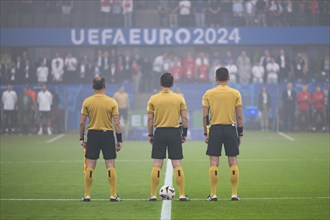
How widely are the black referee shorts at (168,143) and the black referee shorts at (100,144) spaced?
2.26ft

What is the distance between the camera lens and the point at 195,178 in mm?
18531

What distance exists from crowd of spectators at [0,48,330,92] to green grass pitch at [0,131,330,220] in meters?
9.44

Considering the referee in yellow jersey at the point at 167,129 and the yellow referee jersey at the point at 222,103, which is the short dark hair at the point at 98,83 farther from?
the yellow referee jersey at the point at 222,103

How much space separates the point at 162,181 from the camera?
17.8m

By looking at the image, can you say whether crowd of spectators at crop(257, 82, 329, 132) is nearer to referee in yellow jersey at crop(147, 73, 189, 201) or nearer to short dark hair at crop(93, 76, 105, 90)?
referee in yellow jersey at crop(147, 73, 189, 201)

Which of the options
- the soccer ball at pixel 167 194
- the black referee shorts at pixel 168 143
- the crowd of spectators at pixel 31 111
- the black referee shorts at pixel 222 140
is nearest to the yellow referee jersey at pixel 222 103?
the black referee shorts at pixel 222 140

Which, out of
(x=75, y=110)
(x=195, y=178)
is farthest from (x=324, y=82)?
(x=195, y=178)

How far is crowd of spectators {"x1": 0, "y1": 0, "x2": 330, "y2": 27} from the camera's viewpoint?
40.0 metres

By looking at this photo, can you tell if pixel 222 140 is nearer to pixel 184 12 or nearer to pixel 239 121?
pixel 239 121

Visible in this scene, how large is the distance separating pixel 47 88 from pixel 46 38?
332 centimetres

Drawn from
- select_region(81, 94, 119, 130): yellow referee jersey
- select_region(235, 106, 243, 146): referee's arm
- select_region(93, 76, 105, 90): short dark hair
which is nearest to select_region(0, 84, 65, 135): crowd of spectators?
select_region(81, 94, 119, 130): yellow referee jersey

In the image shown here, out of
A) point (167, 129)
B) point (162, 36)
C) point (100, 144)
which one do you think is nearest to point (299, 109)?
point (162, 36)

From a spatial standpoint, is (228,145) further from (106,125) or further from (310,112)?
(310,112)

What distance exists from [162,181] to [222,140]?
387 cm
